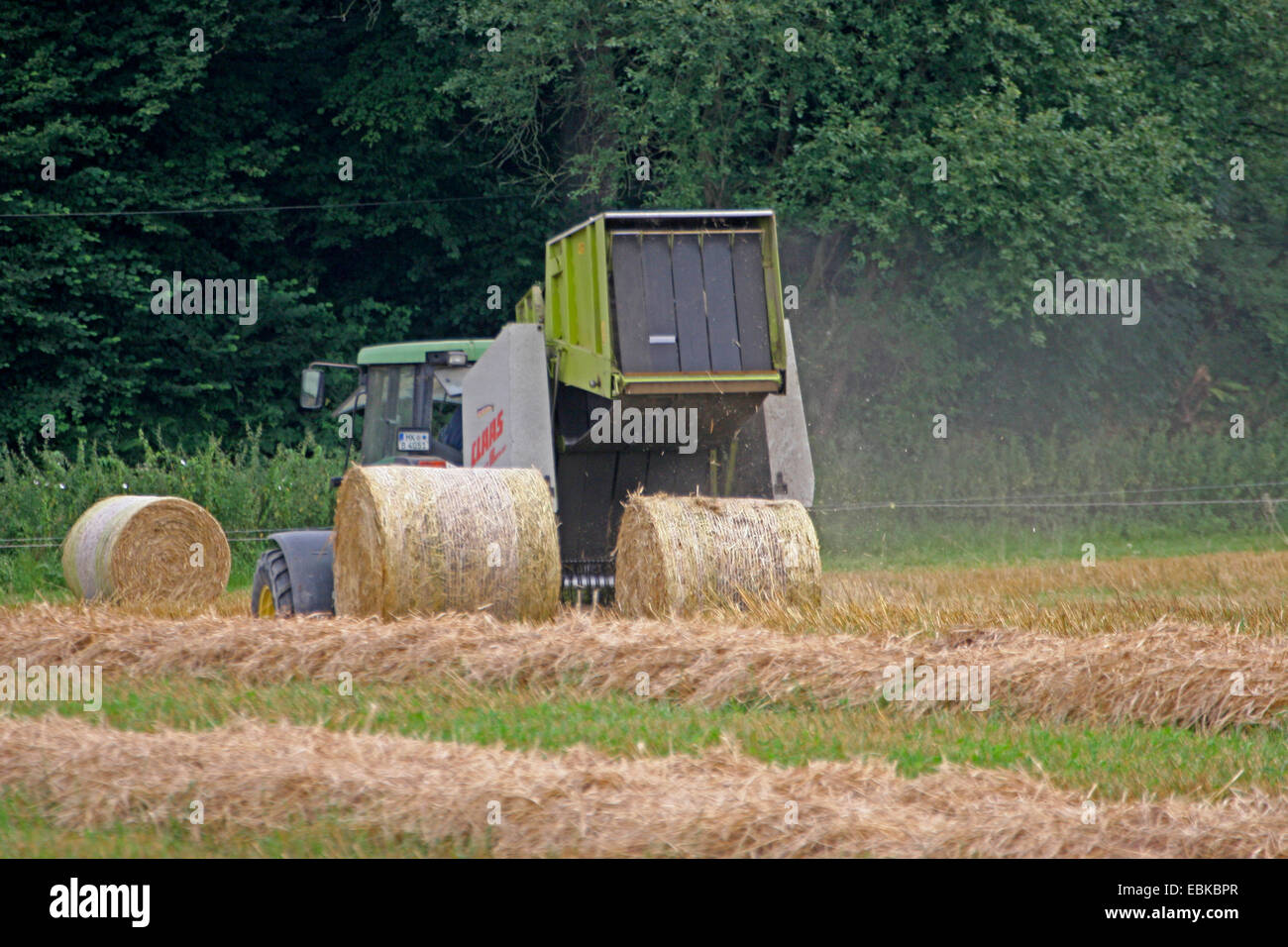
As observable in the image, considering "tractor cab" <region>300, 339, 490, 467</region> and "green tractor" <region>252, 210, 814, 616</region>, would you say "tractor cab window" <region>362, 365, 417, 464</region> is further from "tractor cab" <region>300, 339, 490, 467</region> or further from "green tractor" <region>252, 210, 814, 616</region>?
"green tractor" <region>252, 210, 814, 616</region>

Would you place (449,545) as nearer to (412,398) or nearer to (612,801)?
(412,398)

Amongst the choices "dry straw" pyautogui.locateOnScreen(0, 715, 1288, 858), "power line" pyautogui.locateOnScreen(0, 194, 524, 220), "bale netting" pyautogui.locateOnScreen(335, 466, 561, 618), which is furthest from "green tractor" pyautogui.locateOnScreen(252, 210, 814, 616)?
"power line" pyautogui.locateOnScreen(0, 194, 524, 220)

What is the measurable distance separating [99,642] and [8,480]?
32.0 ft

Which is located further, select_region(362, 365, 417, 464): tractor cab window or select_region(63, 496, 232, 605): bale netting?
select_region(63, 496, 232, 605): bale netting

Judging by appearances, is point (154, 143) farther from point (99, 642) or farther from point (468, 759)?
point (468, 759)

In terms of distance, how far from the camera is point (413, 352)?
487 inches

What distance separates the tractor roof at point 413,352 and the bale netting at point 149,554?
266 centimetres

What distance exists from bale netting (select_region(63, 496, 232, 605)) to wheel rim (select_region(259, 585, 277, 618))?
8.47ft

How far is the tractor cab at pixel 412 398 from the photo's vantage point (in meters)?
12.1

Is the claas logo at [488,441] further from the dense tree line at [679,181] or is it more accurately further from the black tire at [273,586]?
the dense tree line at [679,181]

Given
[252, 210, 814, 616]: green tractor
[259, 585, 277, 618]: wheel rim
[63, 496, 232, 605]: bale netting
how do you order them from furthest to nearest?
[63, 496, 232, 605]: bale netting
[259, 585, 277, 618]: wheel rim
[252, 210, 814, 616]: green tractor

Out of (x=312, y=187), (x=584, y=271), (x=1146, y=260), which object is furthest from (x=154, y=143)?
(x=584, y=271)

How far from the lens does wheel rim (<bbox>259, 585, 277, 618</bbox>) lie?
1065cm

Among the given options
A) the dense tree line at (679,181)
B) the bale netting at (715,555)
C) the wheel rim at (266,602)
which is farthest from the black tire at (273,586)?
the dense tree line at (679,181)
